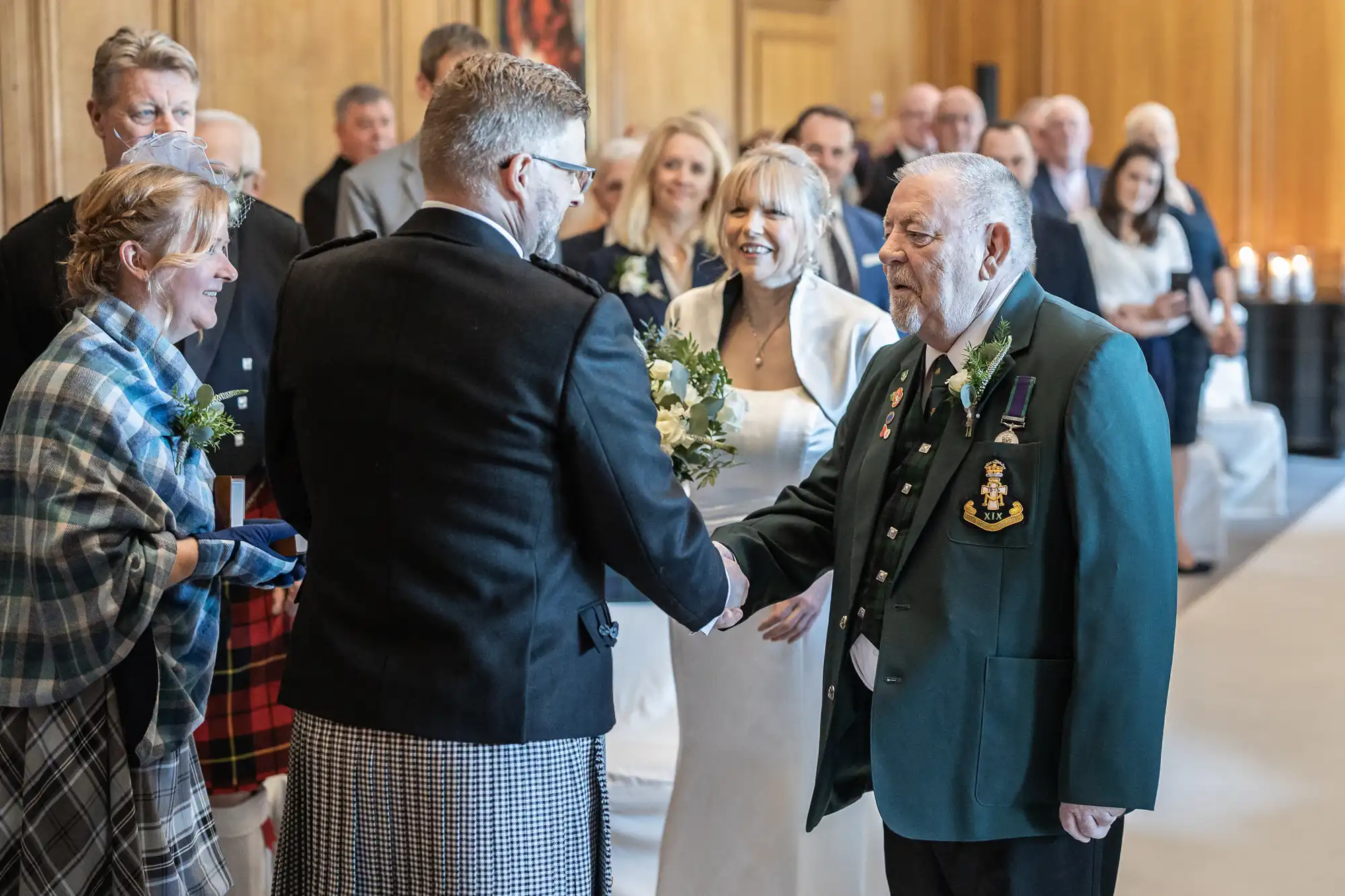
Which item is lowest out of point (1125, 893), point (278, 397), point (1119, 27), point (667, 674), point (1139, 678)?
point (1125, 893)

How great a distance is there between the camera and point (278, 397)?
90.9 inches

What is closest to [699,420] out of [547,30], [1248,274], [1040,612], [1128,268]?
[1040,612]

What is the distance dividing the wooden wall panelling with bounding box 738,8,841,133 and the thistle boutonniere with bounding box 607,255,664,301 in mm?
6606

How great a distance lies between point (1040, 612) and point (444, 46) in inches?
137

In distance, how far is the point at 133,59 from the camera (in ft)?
11.4

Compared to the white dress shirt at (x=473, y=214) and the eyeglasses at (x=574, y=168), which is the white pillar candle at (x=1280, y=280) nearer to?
the eyeglasses at (x=574, y=168)

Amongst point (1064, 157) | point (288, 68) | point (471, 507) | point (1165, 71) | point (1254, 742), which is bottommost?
point (1254, 742)

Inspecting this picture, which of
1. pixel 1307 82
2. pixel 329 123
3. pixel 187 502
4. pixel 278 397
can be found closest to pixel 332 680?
pixel 278 397

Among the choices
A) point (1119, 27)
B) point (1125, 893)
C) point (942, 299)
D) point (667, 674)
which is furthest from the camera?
point (1119, 27)

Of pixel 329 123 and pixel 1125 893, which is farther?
pixel 329 123

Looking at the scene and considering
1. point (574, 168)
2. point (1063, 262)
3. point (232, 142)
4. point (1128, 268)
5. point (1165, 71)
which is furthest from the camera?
point (1165, 71)

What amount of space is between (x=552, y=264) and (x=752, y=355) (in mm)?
1515

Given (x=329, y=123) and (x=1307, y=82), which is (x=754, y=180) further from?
(x=1307, y=82)

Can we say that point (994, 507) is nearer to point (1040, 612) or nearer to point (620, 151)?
point (1040, 612)
